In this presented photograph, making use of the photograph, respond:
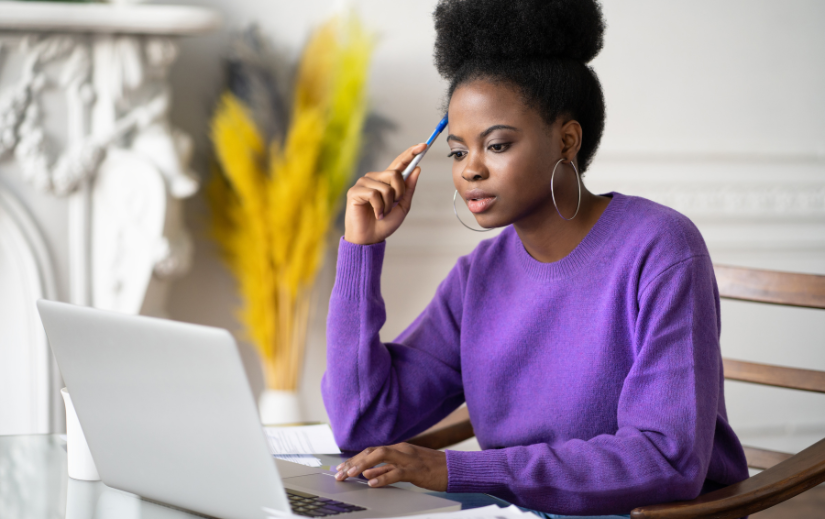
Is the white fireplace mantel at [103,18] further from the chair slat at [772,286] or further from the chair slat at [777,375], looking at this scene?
the chair slat at [777,375]

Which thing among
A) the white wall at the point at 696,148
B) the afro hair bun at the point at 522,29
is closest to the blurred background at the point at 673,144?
the white wall at the point at 696,148

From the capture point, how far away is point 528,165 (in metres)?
1.09

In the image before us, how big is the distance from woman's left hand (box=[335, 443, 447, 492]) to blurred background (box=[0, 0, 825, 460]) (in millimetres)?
1399

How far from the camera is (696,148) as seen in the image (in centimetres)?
286

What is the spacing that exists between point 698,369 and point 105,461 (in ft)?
2.29

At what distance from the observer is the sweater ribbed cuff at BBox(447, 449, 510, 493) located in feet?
3.04

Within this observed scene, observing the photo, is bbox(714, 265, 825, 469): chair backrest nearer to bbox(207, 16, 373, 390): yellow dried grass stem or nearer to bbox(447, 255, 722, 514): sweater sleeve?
bbox(447, 255, 722, 514): sweater sleeve

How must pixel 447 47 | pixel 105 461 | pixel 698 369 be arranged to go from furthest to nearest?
pixel 447 47, pixel 698 369, pixel 105 461

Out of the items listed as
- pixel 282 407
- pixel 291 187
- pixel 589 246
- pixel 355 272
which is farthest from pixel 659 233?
pixel 282 407

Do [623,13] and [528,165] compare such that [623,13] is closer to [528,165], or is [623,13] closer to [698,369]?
[528,165]

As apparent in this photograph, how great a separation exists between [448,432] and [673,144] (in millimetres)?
1908

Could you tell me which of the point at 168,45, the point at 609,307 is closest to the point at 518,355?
the point at 609,307

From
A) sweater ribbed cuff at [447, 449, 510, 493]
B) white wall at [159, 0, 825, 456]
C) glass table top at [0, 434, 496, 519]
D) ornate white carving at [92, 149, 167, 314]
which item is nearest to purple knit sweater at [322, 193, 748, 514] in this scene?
sweater ribbed cuff at [447, 449, 510, 493]

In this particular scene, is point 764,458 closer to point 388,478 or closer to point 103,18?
point 388,478
